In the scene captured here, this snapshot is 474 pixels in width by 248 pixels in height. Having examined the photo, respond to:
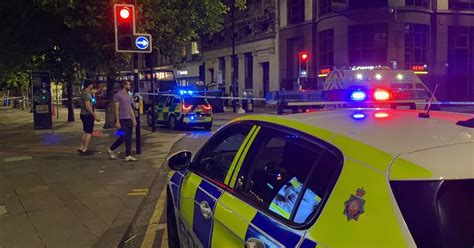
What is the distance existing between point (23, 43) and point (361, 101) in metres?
13.0

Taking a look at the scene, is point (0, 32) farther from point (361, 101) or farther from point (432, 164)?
point (432, 164)

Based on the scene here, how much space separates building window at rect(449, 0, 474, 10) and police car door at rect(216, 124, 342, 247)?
36.9 meters

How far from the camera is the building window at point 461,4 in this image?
117 feet

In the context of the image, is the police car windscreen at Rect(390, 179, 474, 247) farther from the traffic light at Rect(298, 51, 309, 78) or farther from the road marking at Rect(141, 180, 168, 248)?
the traffic light at Rect(298, 51, 309, 78)

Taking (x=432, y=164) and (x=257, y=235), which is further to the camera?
(x=257, y=235)

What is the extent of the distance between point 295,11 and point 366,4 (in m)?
7.91

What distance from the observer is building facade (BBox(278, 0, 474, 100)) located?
34.1 metres

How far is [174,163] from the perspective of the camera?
410cm

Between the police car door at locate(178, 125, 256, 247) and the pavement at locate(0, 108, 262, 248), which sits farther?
the pavement at locate(0, 108, 262, 248)

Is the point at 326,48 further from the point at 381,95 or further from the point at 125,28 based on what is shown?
the point at 381,95

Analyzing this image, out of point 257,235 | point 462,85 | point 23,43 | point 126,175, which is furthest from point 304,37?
point 257,235

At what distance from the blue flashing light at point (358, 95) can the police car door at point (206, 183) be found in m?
1.45

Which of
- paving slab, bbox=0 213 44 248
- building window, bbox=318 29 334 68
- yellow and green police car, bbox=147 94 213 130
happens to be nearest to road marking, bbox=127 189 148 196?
paving slab, bbox=0 213 44 248

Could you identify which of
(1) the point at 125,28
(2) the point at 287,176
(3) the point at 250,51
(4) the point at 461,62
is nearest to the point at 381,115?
(2) the point at 287,176
